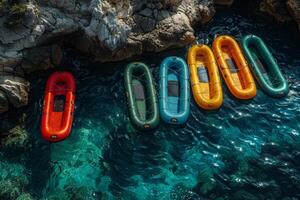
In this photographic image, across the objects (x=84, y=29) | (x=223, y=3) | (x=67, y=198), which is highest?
(x=223, y=3)

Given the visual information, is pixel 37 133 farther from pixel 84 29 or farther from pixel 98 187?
Result: pixel 84 29

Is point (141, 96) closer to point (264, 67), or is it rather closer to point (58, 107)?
point (58, 107)

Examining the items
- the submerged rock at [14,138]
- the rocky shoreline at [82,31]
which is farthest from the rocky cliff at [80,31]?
the submerged rock at [14,138]

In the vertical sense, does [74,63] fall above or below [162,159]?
above

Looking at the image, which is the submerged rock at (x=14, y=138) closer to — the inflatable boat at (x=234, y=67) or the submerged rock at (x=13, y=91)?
the submerged rock at (x=13, y=91)

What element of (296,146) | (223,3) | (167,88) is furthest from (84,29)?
(296,146)

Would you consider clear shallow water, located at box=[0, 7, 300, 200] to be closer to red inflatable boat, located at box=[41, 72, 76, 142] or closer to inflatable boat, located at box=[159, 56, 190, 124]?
red inflatable boat, located at box=[41, 72, 76, 142]

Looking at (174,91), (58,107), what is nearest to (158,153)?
(174,91)
